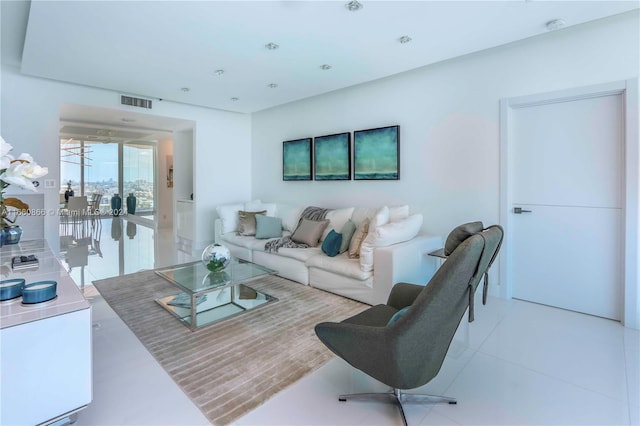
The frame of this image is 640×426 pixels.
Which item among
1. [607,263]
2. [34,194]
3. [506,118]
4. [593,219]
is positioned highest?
[506,118]

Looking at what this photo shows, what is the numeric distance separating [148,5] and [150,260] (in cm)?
380

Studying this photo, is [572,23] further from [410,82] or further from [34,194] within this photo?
[34,194]

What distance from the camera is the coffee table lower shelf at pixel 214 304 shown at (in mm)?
2881

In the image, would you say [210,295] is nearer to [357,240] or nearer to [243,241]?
[243,241]

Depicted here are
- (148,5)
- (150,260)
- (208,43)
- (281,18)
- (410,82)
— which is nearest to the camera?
(148,5)

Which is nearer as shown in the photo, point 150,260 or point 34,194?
point 34,194

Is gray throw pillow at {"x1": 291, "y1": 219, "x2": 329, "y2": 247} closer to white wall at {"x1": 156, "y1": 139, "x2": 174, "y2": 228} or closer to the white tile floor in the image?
the white tile floor

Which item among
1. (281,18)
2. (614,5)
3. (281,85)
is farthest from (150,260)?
(614,5)

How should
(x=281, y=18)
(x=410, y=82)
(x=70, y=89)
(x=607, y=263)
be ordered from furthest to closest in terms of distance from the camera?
1. (x=70, y=89)
2. (x=410, y=82)
3. (x=607, y=263)
4. (x=281, y=18)

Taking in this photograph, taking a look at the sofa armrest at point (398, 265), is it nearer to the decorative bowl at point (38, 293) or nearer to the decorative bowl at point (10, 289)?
the decorative bowl at point (38, 293)

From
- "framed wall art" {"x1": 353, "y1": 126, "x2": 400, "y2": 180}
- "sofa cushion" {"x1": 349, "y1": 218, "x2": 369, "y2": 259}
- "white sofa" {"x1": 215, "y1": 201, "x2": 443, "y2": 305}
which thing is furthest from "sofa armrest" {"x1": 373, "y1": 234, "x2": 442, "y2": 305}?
"framed wall art" {"x1": 353, "y1": 126, "x2": 400, "y2": 180}

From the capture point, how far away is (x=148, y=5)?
2.46 meters

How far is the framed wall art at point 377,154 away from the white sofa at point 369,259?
0.56 metres

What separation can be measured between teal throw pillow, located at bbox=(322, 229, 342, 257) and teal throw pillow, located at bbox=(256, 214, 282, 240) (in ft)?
4.13
